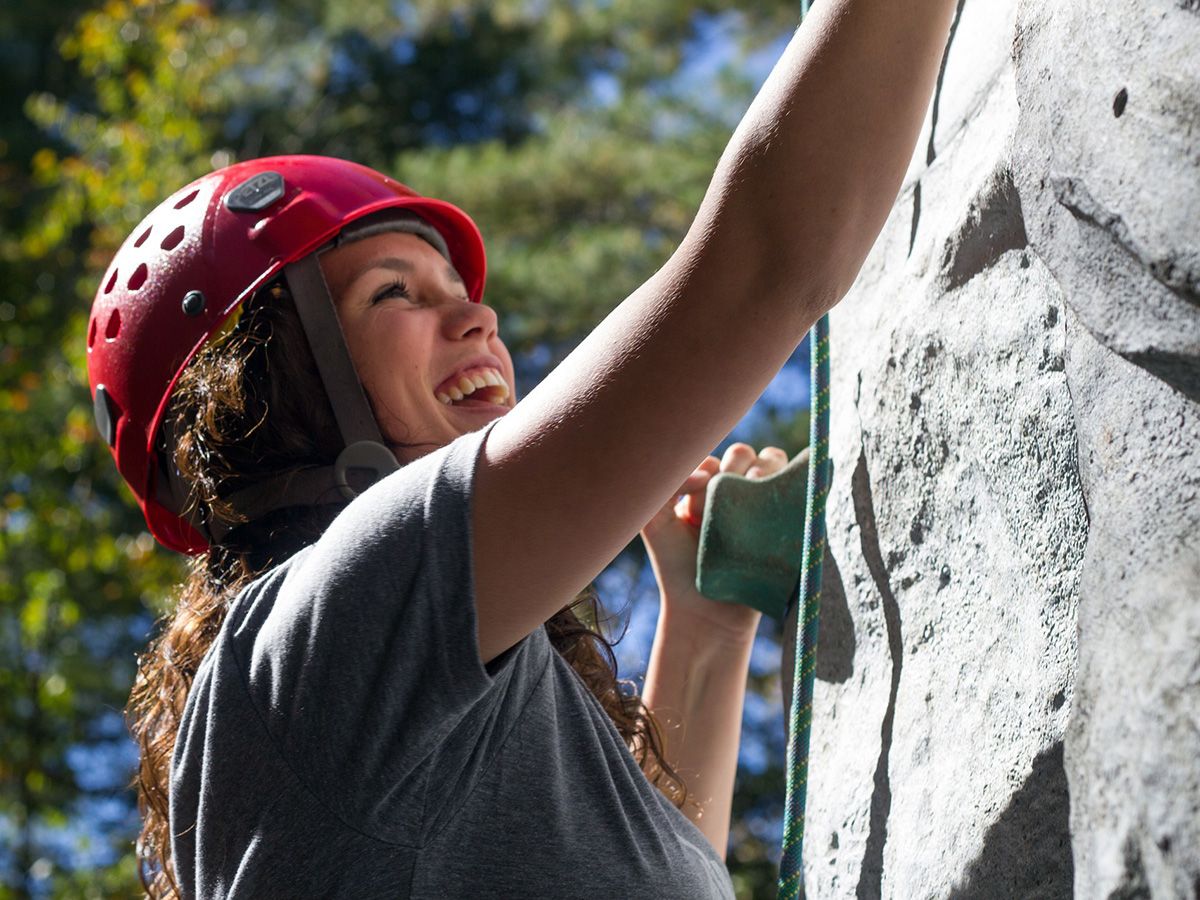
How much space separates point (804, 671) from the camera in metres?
1.57

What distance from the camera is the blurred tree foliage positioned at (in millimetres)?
6852

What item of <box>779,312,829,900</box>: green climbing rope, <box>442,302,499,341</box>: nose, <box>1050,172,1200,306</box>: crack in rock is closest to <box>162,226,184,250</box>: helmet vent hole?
<box>442,302,499,341</box>: nose

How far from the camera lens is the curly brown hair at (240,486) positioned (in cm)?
164

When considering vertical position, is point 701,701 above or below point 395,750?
above

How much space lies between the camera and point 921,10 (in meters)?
1.04

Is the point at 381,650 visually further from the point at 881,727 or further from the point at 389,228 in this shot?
the point at 389,228

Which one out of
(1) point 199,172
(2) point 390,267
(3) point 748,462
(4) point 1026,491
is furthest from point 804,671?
(1) point 199,172

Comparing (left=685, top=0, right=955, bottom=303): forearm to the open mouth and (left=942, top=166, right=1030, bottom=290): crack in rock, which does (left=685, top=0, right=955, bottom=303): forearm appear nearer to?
(left=942, top=166, right=1030, bottom=290): crack in rock

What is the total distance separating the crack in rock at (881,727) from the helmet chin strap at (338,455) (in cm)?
67

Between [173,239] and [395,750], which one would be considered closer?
[395,750]

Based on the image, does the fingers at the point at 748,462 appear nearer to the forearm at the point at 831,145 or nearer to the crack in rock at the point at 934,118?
the crack in rock at the point at 934,118

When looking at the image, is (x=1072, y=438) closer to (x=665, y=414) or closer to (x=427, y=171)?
(x=665, y=414)

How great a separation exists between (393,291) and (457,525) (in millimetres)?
891

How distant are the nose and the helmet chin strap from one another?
6.5 inches
